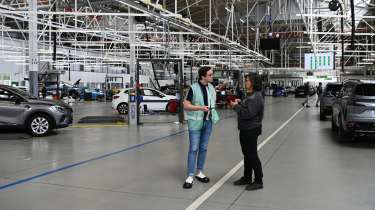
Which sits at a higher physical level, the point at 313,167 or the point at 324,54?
the point at 324,54

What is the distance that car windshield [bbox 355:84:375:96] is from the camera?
11795mm

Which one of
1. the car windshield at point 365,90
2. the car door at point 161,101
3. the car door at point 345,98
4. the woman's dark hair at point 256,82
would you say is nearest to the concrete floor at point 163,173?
the car door at point 345,98

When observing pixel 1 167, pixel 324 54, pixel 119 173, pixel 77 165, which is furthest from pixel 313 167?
pixel 324 54

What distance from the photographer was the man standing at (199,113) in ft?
22.7

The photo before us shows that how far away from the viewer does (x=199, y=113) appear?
693 cm

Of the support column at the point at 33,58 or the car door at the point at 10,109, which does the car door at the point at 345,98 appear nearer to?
the car door at the point at 10,109

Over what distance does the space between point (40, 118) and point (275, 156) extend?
24.7 ft

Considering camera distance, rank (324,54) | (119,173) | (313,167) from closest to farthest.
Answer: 1. (119,173)
2. (313,167)
3. (324,54)

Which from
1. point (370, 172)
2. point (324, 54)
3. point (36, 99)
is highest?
point (324, 54)

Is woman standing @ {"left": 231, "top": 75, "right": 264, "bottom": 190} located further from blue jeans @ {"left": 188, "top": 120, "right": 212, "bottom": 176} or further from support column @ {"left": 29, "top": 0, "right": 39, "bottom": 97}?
support column @ {"left": 29, "top": 0, "right": 39, "bottom": 97}

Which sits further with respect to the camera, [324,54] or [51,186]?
[324,54]

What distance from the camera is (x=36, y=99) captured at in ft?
47.9

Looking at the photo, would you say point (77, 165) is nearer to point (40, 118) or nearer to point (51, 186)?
point (51, 186)

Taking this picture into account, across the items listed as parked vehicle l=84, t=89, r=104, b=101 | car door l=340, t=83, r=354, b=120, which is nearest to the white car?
A: car door l=340, t=83, r=354, b=120
